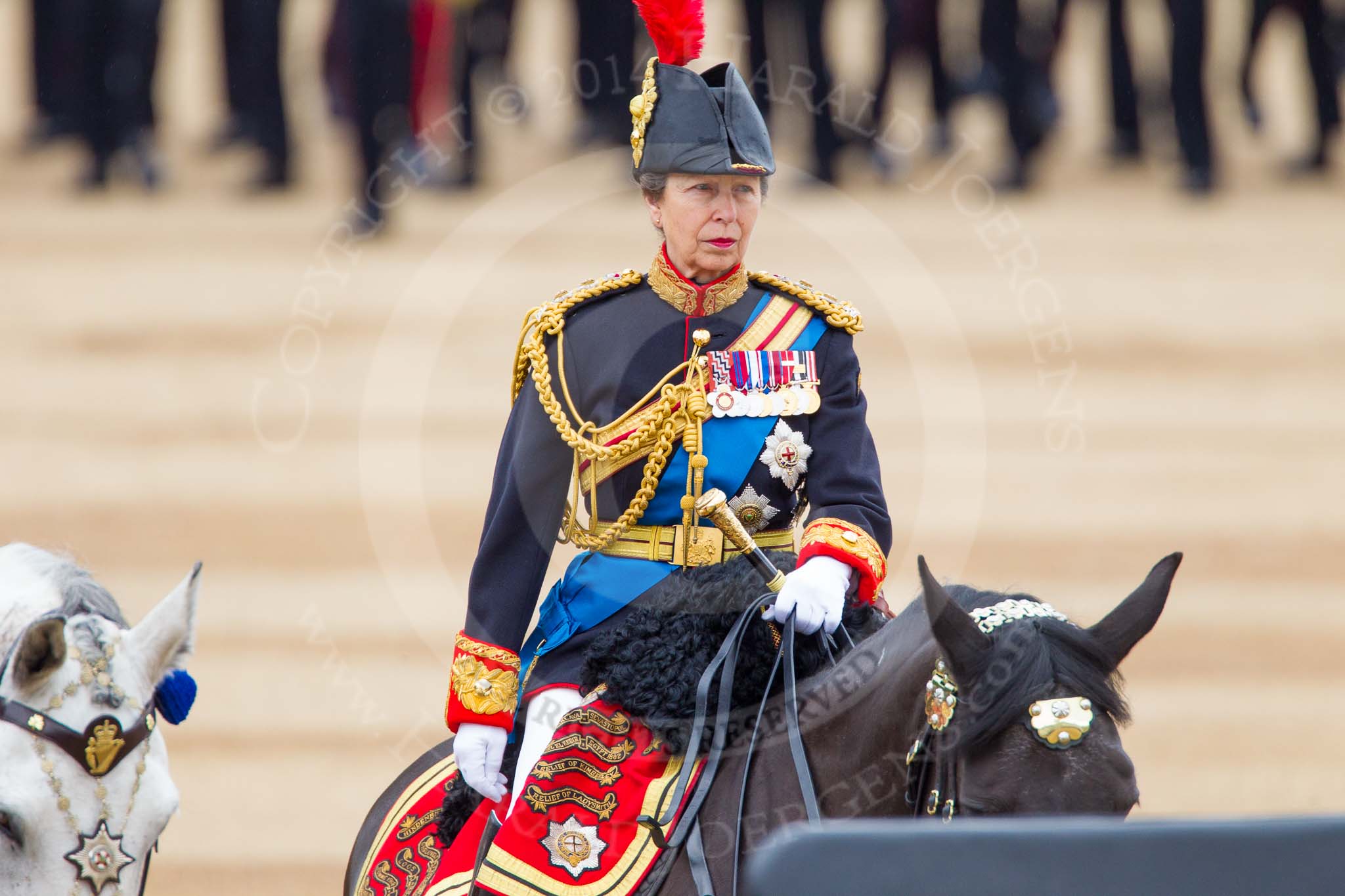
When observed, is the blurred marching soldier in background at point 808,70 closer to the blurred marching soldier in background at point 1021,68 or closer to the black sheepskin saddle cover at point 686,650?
the blurred marching soldier in background at point 1021,68

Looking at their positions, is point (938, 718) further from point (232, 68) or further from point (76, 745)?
→ point (232, 68)

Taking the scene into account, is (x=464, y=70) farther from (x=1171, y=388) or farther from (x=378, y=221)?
(x=1171, y=388)

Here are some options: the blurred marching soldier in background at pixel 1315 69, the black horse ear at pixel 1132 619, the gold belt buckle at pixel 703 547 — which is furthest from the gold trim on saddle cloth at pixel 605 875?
the blurred marching soldier in background at pixel 1315 69

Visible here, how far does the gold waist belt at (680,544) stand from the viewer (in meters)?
2.99

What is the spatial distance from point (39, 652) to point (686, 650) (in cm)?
98

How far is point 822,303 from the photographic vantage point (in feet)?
10.3

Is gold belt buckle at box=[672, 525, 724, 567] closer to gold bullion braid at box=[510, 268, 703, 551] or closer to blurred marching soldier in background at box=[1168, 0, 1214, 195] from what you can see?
gold bullion braid at box=[510, 268, 703, 551]

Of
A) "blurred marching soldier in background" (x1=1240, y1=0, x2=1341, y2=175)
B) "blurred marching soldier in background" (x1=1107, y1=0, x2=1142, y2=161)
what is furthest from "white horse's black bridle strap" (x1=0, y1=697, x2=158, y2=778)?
"blurred marching soldier in background" (x1=1240, y1=0, x2=1341, y2=175)

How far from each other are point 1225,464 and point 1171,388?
0.80 meters

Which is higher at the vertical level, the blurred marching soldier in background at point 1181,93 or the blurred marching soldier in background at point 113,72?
the blurred marching soldier in background at point 113,72

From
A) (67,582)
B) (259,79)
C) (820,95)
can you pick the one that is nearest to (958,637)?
(67,582)

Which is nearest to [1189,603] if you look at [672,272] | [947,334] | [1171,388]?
[1171,388]

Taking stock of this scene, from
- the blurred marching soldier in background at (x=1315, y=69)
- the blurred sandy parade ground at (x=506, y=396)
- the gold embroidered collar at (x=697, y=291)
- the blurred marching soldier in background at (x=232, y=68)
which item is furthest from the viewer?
the blurred marching soldier in background at (x=232, y=68)

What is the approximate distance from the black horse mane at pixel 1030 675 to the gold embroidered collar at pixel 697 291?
34.6 inches
